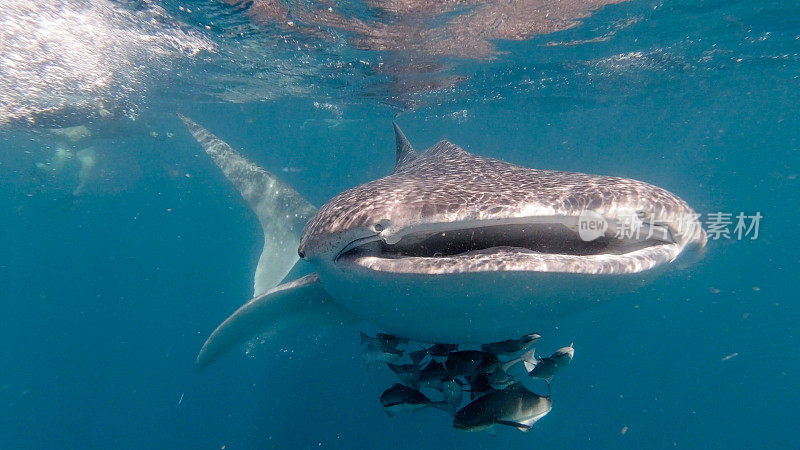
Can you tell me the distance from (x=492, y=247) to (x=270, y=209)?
790cm

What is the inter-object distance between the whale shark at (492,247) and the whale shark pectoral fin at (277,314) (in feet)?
3.49

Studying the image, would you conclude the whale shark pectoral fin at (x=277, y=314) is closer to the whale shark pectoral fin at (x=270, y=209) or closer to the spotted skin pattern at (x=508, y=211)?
the spotted skin pattern at (x=508, y=211)

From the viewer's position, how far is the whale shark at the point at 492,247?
2445 millimetres

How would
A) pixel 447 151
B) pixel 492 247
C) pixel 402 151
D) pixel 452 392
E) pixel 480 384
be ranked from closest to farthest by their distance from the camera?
pixel 492 247 < pixel 452 392 < pixel 480 384 < pixel 447 151 < pixel 402 151

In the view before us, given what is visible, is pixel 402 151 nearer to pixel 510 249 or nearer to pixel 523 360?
pixel 523 360

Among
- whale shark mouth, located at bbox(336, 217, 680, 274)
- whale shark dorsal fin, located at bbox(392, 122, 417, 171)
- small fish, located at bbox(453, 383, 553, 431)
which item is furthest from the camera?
whale shark dorsal fin, located at bbox(392, 122, 417, 171)

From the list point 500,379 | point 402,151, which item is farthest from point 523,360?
point 402,151

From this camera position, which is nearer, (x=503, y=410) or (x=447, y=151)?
(x=503, y=410)

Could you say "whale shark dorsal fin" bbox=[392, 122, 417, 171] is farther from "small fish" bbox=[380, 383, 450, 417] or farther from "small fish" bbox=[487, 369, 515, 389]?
"small fish" bbox=[487, 369, 515, 389]

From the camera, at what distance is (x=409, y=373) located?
4.37 m

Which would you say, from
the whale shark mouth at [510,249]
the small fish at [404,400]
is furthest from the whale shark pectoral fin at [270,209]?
the whale shark mouth at [510,249]

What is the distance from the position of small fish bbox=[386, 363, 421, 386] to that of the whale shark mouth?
178 centimetres

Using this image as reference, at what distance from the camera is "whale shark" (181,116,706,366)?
245 centimetres

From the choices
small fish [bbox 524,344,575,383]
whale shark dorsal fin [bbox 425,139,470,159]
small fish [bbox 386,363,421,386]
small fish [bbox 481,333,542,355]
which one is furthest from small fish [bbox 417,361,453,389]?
whale shark dorsal fin [bbox 425,139,470,159]
